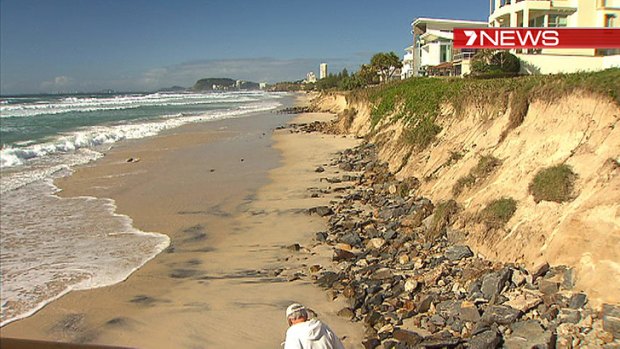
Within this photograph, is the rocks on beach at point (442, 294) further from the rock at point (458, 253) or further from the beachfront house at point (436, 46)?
the beachfront house at point (436, 46)

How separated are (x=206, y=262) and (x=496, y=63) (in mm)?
18808

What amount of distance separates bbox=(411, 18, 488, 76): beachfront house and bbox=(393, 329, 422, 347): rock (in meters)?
28.6

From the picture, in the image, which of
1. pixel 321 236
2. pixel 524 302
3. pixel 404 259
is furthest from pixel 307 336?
pixel 321 236

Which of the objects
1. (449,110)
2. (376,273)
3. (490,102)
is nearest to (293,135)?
(449,110)

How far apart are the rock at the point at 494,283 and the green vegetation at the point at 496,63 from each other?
16.5 metres

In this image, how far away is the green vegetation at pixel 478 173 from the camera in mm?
10320

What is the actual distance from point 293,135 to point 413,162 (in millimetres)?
18856

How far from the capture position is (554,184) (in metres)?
8.11

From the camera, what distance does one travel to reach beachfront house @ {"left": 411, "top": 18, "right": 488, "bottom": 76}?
3616 cm

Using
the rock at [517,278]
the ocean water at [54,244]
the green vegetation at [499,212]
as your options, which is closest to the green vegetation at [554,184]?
the green vegetation at [499,212]

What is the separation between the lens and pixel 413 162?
1487 cm

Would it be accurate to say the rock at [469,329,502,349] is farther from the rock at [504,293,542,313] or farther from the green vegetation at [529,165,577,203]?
the green vegetation at [529,165,577,203]

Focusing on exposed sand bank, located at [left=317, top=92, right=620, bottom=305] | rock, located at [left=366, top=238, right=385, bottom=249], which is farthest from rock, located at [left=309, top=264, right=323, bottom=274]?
exposed sand bank, located at [left=317, top=92, right=620, bottom=305]

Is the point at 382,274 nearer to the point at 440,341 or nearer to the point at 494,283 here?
the point at 494,283
